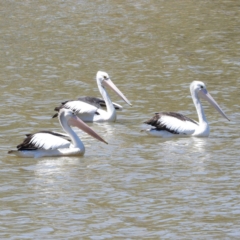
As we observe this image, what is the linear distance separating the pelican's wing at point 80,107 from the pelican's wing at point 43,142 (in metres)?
2.01

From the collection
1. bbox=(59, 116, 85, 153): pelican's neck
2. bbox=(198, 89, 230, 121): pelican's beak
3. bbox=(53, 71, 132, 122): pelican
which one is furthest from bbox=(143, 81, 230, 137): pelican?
bbox=(59, 116, 85, 153): pelican's neck

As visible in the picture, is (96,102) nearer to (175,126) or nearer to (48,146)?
(175,126)

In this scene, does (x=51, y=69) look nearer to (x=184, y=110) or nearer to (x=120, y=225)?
(x=184, y=110)

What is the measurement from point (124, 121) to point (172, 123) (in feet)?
4.41

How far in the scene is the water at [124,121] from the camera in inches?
304

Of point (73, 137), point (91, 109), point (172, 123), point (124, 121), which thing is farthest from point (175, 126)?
point (91, 109)

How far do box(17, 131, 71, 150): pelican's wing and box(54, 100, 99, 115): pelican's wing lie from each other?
201cm

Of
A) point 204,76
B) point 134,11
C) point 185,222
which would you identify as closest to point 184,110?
point 204,76

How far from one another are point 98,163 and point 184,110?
3298 millimetres

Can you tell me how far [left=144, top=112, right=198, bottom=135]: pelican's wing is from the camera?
440 inches

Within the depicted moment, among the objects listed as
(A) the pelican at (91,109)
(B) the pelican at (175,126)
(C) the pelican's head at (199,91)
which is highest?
(C) the pelican's head at (199,91)

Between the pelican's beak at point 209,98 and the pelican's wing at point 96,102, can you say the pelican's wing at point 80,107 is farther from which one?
the pelican's beak at point 209,98

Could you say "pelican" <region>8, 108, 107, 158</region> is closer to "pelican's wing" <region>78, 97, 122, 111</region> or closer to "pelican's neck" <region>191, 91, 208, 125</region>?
"pelican's neck" <region>191, 91, 208, 125</region>

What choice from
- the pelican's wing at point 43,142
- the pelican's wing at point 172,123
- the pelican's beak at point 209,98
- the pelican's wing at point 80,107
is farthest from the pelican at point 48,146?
the pelican's beak at point 209,98
